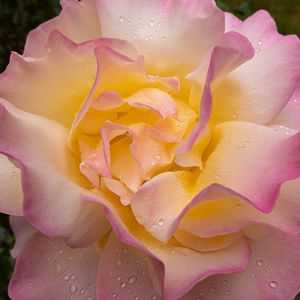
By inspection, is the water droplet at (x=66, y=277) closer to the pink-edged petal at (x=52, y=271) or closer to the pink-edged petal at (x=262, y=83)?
the pink-edged petal at (x=52, y=271)

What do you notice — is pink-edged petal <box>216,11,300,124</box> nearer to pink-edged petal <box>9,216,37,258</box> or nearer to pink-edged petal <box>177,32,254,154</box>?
pink-edged petal <box>177,32,254,154</box>

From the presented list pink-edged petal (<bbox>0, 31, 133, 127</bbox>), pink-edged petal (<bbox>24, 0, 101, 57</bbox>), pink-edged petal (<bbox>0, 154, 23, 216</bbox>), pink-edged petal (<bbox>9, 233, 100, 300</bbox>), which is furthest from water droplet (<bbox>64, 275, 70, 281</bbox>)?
pink-edged petal (<bbox>24, 0, 101, 57</bbox>)

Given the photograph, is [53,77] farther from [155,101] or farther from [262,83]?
[262,83]

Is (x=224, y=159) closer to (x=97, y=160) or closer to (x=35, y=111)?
(x=97, y=160)

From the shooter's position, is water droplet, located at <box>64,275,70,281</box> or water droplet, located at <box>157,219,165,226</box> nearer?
water droplet, located at <box>157,219,165,226</box>

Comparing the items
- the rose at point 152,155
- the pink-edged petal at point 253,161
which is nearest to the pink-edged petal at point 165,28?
the rose at point 152,155

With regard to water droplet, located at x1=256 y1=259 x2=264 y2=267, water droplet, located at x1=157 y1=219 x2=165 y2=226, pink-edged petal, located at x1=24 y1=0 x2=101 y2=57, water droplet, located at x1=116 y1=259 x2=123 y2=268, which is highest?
pink-edged petal, located at x1=24 y1=0 x2=101 y2=57

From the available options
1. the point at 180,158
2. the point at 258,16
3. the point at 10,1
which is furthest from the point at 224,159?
the point at 10,1
